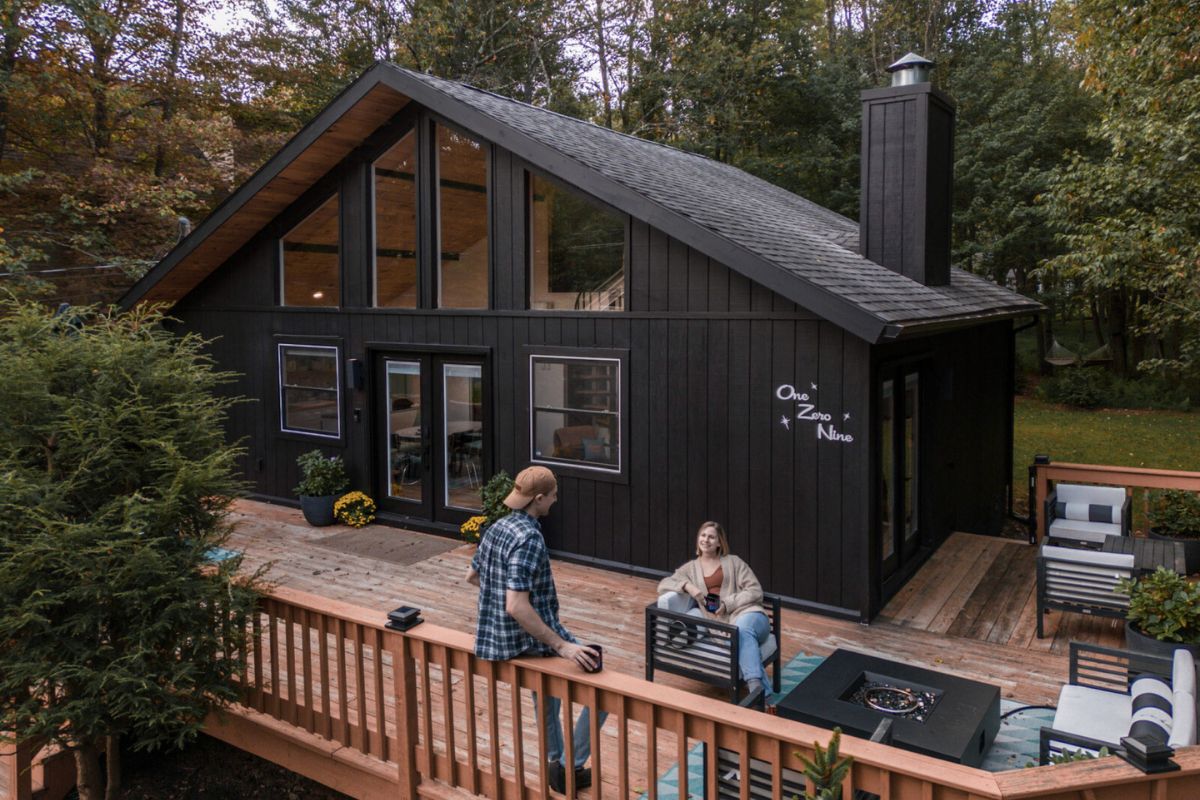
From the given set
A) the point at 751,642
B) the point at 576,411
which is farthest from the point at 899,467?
the point at 751,642

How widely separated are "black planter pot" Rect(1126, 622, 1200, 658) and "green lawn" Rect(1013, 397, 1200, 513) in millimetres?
6218

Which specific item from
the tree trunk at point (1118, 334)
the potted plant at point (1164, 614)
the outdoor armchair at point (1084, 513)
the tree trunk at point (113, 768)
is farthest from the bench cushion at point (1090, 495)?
the tree trunk at point (1118, 334)

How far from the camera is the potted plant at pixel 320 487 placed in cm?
899

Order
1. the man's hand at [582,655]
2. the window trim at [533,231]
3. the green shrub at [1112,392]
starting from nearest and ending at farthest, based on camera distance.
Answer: the man's hand at [582,655]
the window trim at [533,231]
the green shrub at [1112,392]

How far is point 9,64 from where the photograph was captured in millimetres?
12344

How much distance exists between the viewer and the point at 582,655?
3.20 metres

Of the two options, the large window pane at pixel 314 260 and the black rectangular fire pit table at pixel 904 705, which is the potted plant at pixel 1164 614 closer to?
the black rectangular fire pit table at pixel 904 705

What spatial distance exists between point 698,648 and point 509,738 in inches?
44.9

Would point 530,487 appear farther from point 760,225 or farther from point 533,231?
point 760,225

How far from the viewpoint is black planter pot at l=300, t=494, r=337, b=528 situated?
29.5 feet

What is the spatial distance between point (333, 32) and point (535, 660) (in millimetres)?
19197

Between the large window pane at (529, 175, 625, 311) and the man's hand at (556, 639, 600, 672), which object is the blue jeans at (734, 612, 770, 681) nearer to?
the man's hand at (556, 639, 600, 672)

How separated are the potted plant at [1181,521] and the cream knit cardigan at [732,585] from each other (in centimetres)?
477

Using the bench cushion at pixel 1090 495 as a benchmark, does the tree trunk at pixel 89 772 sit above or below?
below
